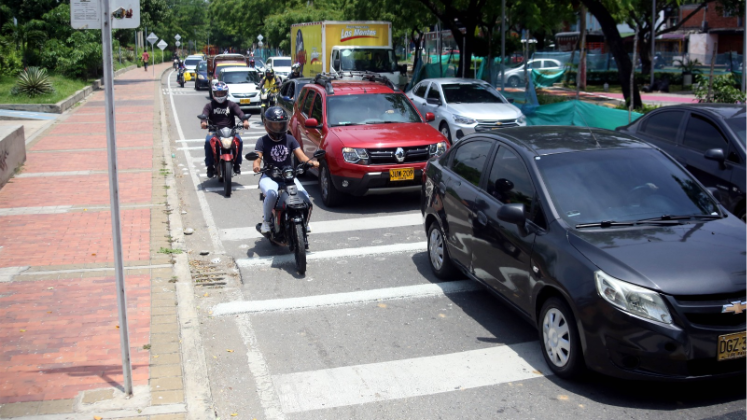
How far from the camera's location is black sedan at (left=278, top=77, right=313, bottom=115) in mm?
16844

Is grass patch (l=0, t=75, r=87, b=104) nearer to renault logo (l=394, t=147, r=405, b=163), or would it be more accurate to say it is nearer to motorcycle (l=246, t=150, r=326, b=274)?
renault logo (l=394, t=147, r=405, b=163)

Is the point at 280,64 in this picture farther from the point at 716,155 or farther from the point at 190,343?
the point at 190,343

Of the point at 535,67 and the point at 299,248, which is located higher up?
the point at 535,67

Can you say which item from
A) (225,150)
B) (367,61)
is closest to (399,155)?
(225,150)

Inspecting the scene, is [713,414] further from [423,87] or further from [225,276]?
[423,87]

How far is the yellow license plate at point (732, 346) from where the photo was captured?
451 centimetres

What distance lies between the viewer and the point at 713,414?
4.62 meters

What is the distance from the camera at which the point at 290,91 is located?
721 inches

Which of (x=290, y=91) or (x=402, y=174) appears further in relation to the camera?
(x=290, y=91)

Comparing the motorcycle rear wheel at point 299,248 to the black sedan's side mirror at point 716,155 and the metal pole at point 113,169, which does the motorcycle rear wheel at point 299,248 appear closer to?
the metal pole at point 113,169

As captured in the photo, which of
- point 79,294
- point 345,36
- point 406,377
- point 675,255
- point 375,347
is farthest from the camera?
point 345,36

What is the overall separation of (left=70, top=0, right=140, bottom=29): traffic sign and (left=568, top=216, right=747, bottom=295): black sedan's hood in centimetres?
337

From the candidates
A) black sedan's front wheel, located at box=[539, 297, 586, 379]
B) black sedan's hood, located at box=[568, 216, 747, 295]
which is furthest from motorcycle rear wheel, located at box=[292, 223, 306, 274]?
black sedan's hood, located at box=[568, 216, 747, 295]

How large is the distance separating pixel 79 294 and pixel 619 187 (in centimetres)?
506
